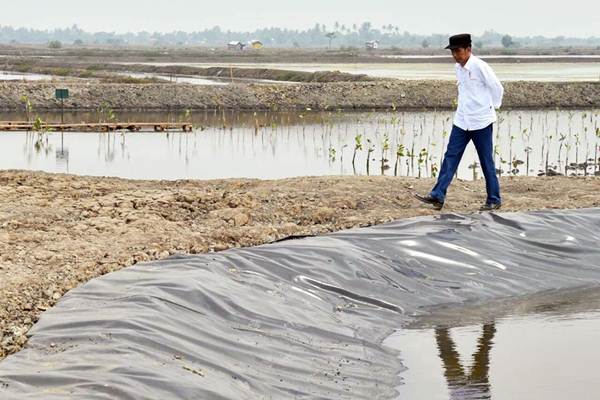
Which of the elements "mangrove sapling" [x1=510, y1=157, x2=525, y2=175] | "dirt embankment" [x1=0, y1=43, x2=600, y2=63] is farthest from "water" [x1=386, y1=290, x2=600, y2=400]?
"dirt embankment" [x1=0, y1=43, x2=600, y2=63]

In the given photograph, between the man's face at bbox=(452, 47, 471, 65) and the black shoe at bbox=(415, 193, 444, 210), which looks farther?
the black shoe at bbox=(415, 193, 444, 210)

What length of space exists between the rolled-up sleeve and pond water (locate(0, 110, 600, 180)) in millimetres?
4671

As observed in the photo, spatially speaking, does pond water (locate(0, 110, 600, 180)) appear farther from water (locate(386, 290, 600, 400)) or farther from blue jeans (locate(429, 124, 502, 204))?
water (locate(386, 290, 600, 400))

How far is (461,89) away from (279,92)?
63.0 ft

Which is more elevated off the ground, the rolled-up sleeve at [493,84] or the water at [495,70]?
the rolled-up sleeve at [493,84]

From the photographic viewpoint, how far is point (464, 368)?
5969mm

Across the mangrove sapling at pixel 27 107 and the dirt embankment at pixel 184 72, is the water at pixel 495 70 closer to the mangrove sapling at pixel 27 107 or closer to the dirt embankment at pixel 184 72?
the dirt embankment at pixel 184 72

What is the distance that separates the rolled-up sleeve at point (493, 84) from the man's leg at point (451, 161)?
34 cm

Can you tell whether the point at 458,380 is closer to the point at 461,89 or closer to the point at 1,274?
the point at 1,274

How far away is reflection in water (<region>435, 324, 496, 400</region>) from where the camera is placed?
218 inches

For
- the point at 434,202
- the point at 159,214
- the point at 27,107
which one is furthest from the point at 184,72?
Result: the point at 159,214

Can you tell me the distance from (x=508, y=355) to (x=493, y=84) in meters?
3.00

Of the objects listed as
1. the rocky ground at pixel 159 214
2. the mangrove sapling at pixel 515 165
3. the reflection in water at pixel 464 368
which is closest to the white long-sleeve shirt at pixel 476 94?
the rocky ground at pixel 159 214

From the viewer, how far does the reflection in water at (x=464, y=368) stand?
554cm
